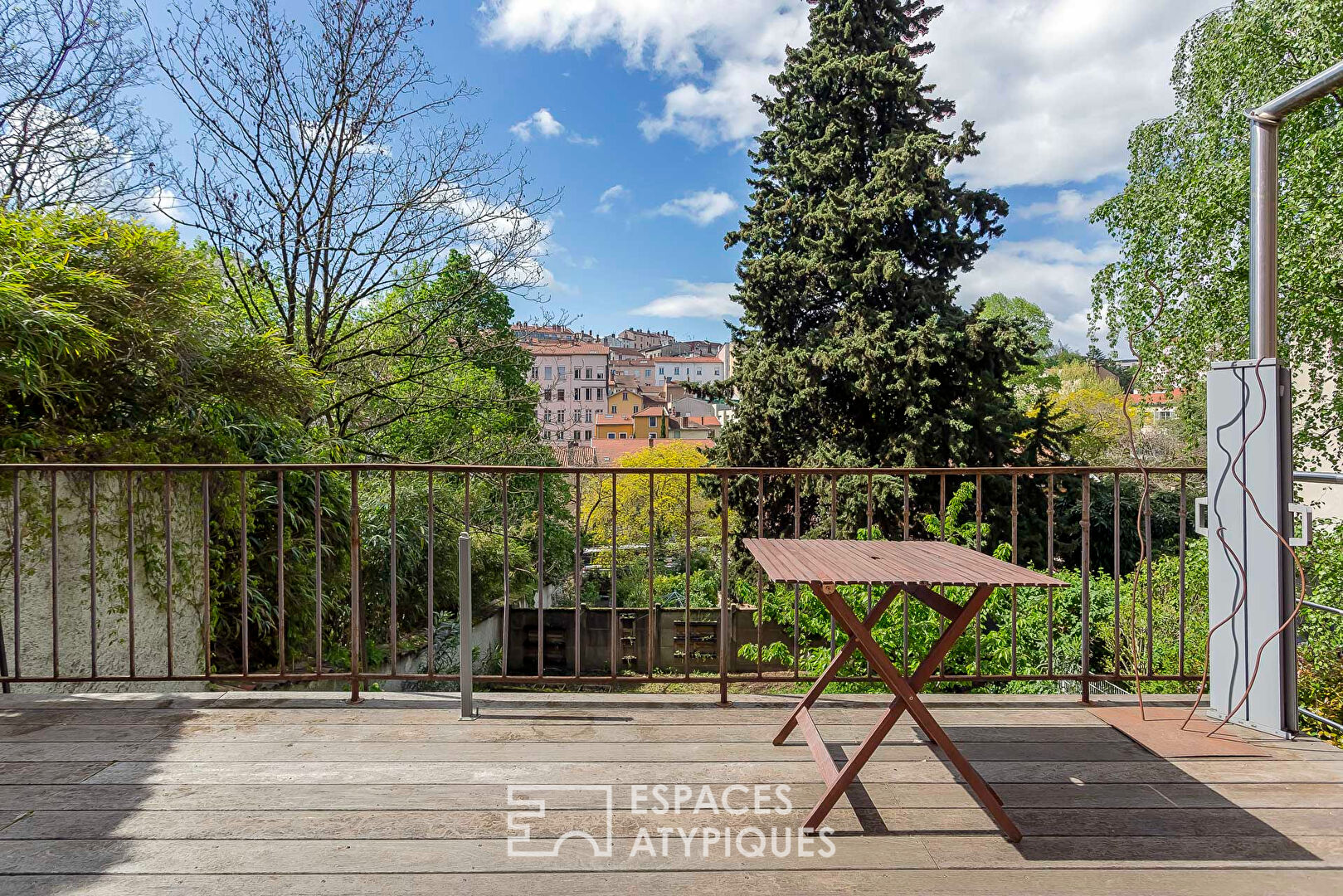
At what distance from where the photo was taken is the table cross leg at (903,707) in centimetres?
188

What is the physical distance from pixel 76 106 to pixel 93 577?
866 centimetres

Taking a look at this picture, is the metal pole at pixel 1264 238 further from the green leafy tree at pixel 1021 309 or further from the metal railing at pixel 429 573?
the green leafy tree at pixel 1021 309

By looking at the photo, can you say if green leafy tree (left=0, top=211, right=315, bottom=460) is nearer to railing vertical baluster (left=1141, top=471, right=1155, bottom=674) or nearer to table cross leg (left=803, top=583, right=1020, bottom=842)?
table cross leg (left=803, top=583, right=1020, bottom=842)

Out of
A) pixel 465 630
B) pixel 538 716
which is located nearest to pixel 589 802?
pixel 538 716

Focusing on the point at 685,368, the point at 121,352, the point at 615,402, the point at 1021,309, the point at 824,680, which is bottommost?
the point at 824,680

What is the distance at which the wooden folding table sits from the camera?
183 centimetres

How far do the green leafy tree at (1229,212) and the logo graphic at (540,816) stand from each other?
34.1ft

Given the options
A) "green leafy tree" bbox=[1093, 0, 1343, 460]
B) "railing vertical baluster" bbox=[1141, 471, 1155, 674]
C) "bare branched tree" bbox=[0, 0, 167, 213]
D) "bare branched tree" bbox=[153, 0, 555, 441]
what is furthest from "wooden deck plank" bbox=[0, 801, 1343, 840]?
"green leafy tree" bbox=[1093, 0, 1343, 460]

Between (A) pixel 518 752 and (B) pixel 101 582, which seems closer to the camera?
(A) pixel 518 752

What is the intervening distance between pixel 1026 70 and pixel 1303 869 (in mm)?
18041

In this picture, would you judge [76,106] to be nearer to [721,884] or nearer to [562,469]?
[562,469]

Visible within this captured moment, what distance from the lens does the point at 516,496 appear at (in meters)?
13.3

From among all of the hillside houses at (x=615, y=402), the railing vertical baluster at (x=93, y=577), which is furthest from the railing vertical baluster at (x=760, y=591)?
the hillside houses at (x=615, y=402)

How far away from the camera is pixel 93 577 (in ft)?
9.32
